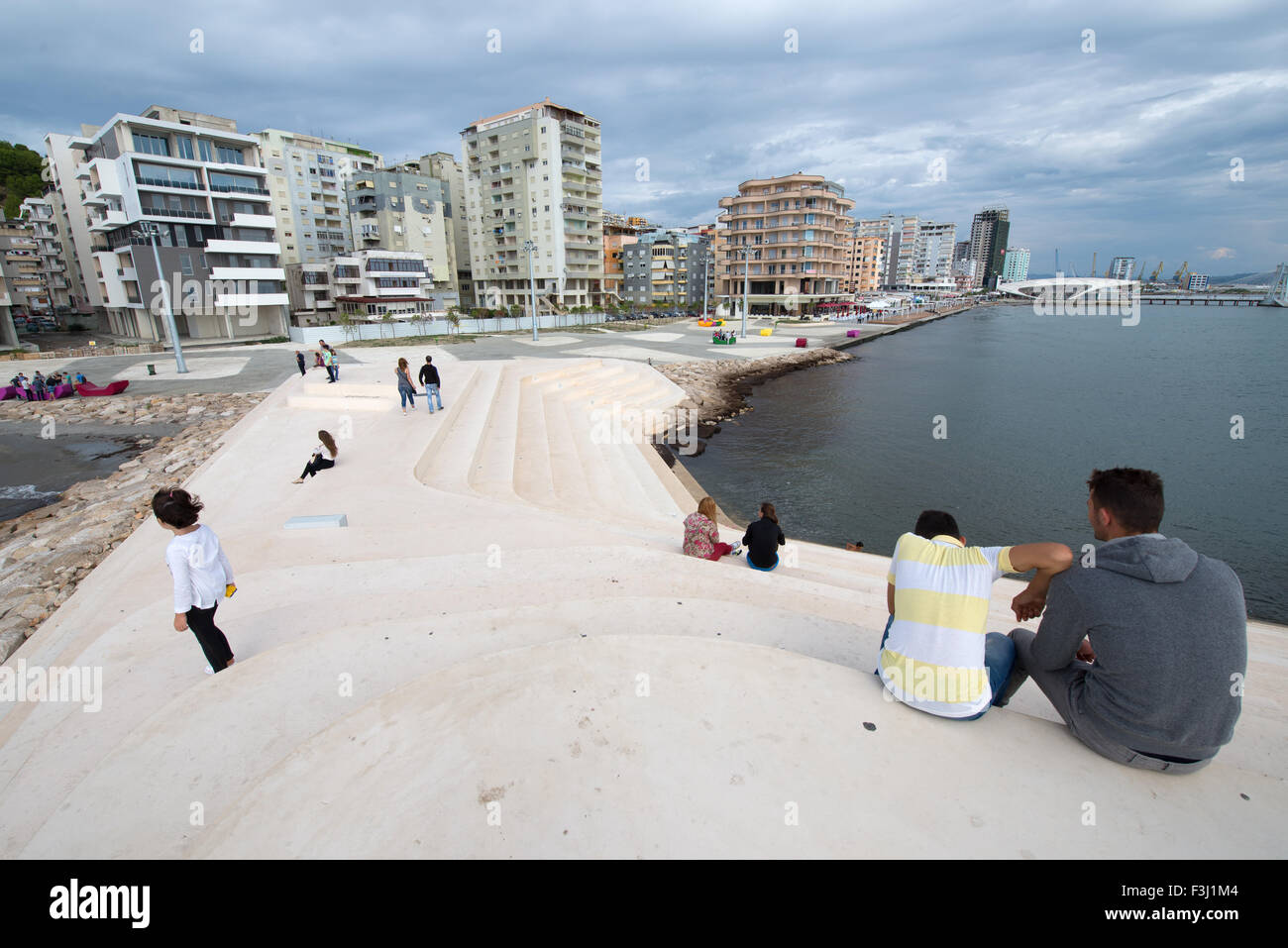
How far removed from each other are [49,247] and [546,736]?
338ft

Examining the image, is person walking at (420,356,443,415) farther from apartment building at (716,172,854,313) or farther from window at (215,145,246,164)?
apartment building at (716,172,854,313)

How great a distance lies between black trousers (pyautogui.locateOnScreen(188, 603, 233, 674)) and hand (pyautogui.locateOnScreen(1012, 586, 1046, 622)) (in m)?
5.43

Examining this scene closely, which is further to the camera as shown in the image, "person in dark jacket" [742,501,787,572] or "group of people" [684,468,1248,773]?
"person in dark jacket" [742,501,787,572]

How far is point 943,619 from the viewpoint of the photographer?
3.10 m

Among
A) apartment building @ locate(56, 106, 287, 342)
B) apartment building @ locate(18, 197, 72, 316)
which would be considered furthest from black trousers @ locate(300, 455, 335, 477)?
apartment building @ locate(18, 197, 72, 316)

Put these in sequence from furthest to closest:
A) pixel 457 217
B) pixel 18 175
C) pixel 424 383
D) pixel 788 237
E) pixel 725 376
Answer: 1. pixel 457 217
2. pixel 788 237
3. pixel 18 175
4. pixel 725 376
5. pixel 424 383

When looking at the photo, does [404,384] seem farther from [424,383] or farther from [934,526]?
[934,526]

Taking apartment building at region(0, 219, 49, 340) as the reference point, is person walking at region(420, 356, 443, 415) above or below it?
below

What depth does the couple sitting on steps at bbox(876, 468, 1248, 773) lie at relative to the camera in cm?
258

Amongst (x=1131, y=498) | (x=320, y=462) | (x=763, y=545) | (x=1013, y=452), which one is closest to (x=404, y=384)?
Answer: (x=320, y=462)

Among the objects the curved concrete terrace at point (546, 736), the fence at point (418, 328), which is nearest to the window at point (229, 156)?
the fence at point (418, 328)

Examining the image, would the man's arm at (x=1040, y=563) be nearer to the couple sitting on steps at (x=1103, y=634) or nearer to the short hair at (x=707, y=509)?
the couple sitting on steps at (x=1103, y=634)
